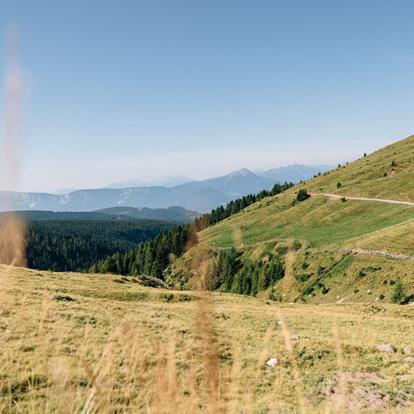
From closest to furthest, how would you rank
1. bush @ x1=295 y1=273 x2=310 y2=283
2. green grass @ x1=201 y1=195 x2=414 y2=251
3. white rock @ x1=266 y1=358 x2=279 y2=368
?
1. white rock @ x1=266 y1=358 x2=279 y2=368
2. bush @ x1=295 y1=273 x2=310 y2=283
3. green grass @ x1=201 y1=195 x2=414 y2=251

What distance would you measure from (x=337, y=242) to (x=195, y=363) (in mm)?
58048

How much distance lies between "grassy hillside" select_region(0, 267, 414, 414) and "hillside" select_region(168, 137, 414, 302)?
156cm

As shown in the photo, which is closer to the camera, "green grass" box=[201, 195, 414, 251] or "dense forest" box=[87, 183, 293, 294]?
"dense forest" box=[87, 183, 293, 294]

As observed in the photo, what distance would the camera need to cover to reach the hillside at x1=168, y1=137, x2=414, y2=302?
46688 millimetres

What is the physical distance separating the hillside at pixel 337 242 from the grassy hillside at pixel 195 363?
1.56 m

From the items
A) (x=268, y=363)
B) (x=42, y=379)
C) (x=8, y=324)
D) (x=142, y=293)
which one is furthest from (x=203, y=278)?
(x=142, y=293)

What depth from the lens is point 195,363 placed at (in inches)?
473

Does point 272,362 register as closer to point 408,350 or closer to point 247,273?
point 408,350

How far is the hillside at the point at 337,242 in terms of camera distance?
4669cm

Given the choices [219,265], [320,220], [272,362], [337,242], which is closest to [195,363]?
[272,362]

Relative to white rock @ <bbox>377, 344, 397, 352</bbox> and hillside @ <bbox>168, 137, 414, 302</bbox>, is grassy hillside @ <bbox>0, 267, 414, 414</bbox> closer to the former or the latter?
white rock @ <bbox>377, 344, 397, 352</bbox>

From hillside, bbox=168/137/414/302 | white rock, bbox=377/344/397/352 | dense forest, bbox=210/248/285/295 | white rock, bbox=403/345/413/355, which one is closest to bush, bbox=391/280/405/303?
hillside, bbox=168/137/414/302

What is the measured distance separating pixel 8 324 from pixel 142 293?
21.1 meters

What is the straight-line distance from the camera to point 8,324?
43.1 feet
